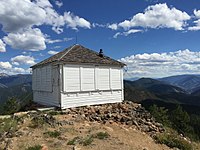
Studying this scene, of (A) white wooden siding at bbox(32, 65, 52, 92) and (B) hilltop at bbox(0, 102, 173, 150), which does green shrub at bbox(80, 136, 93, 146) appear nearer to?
(B) hilltop at bbox(0, 102, 173, 150)

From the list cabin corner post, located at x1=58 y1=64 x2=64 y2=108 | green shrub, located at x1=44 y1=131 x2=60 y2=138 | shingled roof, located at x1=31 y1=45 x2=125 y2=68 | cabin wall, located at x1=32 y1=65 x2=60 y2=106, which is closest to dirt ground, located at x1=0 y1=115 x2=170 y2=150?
green shrub, located at x1=44 y1=131 x2=60 y2=138

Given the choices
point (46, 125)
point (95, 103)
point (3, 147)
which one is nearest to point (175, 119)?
point (95, 103)

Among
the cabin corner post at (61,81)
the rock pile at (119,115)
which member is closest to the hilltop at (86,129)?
the rock pile at (119,115)

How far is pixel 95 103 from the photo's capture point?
20609mm

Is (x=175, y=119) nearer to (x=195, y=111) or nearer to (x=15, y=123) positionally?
(x=15, y=123)

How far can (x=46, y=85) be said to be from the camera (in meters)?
20.9

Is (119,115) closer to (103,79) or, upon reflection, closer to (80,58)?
(103,79)

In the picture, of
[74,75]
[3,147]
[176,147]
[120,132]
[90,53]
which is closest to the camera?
[3,147]

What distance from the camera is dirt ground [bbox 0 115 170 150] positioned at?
12414 mm

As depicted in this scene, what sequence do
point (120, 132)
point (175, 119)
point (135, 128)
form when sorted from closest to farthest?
point (120, 132)
point (135, 128)
point (175, 119)

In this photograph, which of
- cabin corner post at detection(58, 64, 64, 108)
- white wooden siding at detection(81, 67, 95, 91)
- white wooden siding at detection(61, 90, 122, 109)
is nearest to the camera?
cabin corner post at detection(58, 64, 64, 108)

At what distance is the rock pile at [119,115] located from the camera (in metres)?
18.2

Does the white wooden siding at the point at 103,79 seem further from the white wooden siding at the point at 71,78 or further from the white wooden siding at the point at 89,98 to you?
the white wooden siding at the point at 71,78

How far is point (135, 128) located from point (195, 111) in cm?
11810
